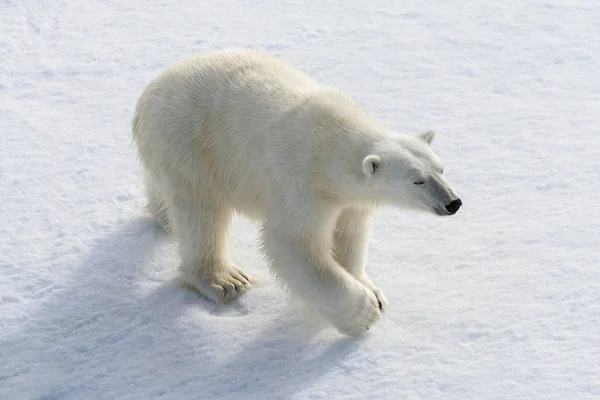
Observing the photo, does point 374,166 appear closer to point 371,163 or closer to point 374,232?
point 371,163

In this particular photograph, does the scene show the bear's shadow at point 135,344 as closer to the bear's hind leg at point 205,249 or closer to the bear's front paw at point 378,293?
the bear's hind leg at point 205,249

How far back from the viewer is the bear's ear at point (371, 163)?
4.36 meters

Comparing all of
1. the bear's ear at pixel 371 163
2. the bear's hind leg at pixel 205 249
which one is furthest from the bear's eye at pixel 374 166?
the bear's hind leg at pixel 205 249

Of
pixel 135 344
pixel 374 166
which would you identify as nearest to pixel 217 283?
pixel 135 344

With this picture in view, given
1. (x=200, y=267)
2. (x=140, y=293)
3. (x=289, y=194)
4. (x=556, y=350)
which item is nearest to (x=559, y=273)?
(x=556, y=350)

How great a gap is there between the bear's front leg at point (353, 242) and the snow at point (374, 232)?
0.80ft

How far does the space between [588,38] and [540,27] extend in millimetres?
401

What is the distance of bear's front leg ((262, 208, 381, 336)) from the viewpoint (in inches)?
182

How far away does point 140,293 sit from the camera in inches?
207

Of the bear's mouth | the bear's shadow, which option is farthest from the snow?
the bear's mouth

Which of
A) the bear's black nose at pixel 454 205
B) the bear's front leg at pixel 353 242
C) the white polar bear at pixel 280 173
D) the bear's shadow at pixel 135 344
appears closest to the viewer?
the bear's black nose at pixel 454 205

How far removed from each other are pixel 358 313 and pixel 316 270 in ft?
0.97

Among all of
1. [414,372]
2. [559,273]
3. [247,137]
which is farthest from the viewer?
[559,273]

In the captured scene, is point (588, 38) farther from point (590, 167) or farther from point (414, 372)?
point (414, 372)
